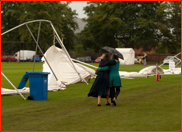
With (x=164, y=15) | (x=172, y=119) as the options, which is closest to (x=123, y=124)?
(x=172, y=119)

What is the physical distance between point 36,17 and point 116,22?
16281 mm

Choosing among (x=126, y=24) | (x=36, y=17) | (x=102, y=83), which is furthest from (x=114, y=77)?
(x=126, y=24)

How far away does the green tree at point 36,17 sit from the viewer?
210ft

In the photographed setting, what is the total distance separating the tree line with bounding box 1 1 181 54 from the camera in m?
64.3

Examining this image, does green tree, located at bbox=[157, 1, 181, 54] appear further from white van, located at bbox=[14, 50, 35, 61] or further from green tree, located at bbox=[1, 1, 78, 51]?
white van, located at bbox=[14, 50, 35, 61]

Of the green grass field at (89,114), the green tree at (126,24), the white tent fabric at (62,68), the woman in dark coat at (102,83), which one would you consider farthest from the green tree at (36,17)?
the woman in dark coat at (102,83)

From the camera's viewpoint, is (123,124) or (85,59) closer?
(123,124)

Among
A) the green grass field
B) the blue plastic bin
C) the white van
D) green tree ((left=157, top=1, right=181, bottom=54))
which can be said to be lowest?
the green grass field

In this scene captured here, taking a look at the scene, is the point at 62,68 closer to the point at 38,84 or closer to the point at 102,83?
the point at 38,84

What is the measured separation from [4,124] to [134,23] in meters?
62.3

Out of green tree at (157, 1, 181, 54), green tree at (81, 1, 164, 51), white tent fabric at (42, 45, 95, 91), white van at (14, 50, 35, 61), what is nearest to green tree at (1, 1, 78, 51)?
white van at (14, 50, 35, 61)

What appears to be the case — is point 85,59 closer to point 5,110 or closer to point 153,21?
point 153,21

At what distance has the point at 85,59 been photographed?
6384 cm

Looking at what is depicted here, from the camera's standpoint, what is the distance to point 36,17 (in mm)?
65812
